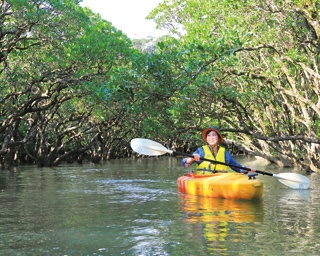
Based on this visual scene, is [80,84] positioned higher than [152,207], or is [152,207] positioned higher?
[80,84]

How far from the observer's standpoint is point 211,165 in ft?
41.7

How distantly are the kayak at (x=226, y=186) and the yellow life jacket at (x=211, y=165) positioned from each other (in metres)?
0.26

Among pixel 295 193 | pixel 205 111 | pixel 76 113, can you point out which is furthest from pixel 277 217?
pixel 76 113

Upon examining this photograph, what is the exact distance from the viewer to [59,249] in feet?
21.9

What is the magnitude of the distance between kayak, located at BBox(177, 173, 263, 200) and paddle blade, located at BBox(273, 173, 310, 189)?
1.86m

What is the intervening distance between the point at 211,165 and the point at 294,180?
2238 mm

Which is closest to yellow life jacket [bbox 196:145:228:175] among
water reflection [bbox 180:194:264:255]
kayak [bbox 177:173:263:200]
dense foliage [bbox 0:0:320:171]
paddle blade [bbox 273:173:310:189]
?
kayak [bbox 177:173:263:200]

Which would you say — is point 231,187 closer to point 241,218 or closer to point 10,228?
point 241,218

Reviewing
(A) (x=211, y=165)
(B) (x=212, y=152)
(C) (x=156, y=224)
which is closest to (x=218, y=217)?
(C) (x=156, y=224)

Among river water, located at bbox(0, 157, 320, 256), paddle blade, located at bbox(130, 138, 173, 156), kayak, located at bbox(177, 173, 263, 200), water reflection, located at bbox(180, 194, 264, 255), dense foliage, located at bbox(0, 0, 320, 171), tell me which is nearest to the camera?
river water, located at bbox(0, 157, 320, 256)

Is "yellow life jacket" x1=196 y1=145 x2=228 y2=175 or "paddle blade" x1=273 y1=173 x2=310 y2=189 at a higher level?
"yellow life jacket" x1=196 y1=145 x2=228 y2=175

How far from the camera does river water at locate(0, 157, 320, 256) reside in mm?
6711

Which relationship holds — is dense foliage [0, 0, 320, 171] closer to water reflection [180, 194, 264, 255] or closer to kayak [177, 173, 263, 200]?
kayak [177, 173, 263, 200]

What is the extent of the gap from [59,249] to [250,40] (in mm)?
11019
